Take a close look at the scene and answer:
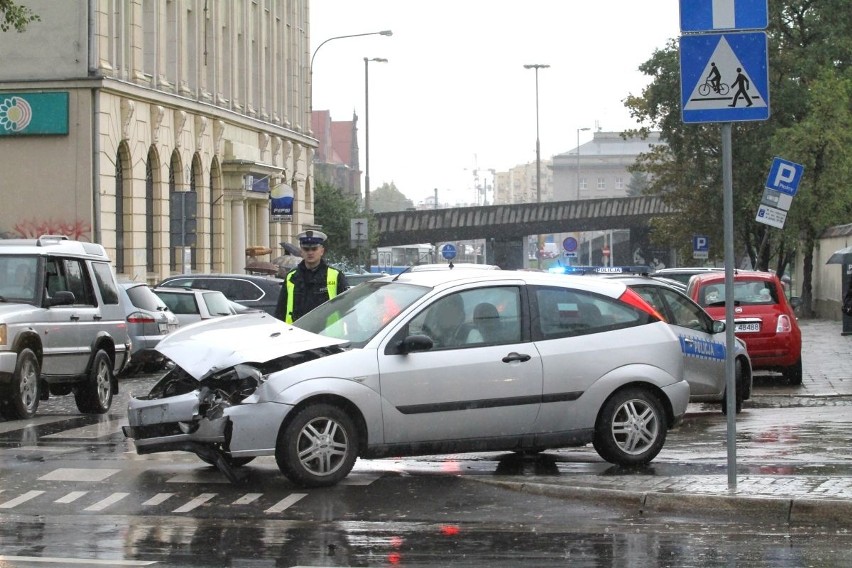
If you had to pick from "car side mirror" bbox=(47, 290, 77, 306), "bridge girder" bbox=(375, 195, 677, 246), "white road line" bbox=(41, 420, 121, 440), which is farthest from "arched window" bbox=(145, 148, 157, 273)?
"bridge girder" bbox=(375, 195, 677, 246)

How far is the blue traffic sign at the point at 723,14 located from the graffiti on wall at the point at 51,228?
102 ft

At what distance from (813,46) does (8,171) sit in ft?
108

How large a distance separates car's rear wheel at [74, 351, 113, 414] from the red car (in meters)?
8.49

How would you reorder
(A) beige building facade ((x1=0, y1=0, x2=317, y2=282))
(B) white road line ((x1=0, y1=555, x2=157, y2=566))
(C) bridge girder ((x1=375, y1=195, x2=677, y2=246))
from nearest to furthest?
(B) white road line ((x1=0, y1=555, x2=157, y2=566)) < (A) beige building facade ((x1=0, y1=0, x2=317, y2=282)) < (C) bridge girder ((x1=375, y1=195, x2=677, y2=246))

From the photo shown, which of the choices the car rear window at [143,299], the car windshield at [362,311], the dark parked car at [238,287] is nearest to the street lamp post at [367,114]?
the dark parked car at [238,287]

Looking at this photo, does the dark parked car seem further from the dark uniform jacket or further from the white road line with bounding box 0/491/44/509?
the white road line with bounding box 0/491/44/509

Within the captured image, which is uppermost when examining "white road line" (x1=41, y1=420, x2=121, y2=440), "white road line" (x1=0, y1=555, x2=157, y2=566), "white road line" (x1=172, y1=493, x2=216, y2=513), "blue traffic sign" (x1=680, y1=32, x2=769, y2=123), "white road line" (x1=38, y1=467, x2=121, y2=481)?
"blue traffic sign" (x1=680, y1=32, x2=769, y2=123)

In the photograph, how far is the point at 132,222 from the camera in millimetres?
42219

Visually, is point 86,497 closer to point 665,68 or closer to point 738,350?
point 738,350

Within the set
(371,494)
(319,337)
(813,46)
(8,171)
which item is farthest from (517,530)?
(813,46)

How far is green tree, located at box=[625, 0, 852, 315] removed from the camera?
53062 mm

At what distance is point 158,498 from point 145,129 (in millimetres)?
33822

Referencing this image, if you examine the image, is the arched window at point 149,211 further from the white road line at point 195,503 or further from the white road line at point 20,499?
the white road line at point 195,503

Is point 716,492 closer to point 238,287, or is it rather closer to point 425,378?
point 425,378
